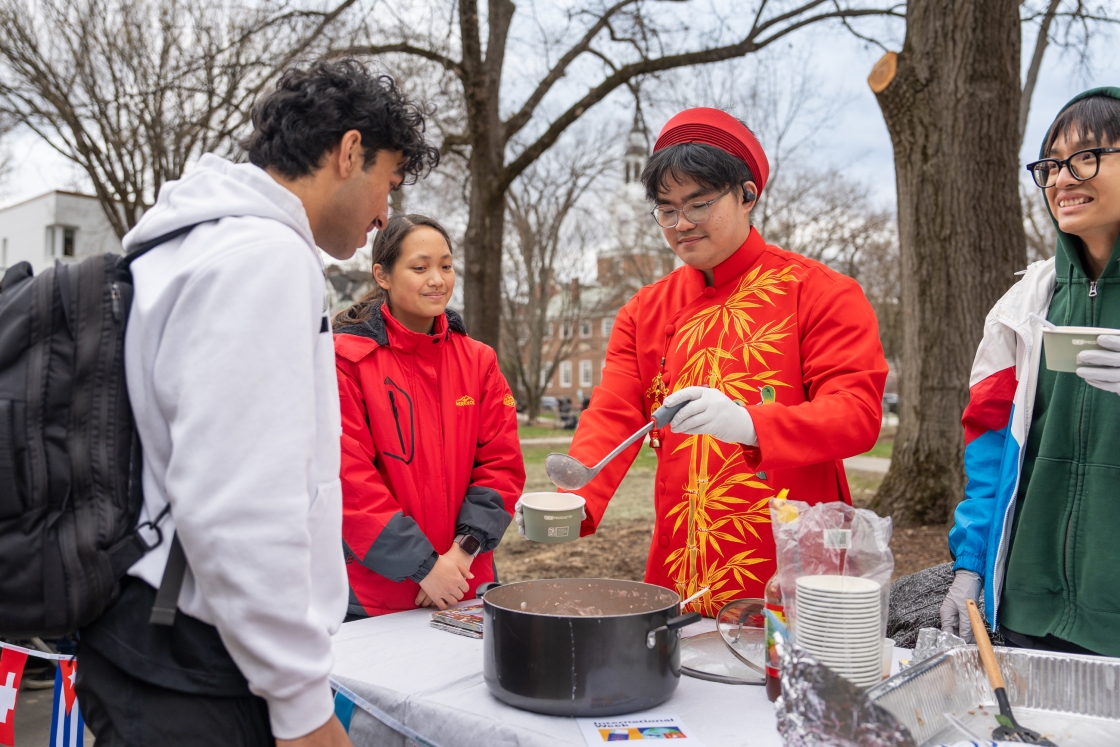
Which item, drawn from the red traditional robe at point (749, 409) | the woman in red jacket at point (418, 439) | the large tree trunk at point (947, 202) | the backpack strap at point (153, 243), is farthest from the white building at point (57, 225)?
the backpack strap at point (153, 243)

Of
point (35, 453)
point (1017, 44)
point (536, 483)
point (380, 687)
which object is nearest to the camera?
point (35, 453)

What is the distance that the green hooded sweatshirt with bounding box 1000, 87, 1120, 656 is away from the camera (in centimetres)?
171

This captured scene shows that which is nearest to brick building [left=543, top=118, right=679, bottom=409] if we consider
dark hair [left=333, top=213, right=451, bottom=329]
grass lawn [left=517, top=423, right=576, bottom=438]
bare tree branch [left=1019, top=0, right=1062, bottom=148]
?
grass lawn [left=517, top=423, right=576, bottom=438]

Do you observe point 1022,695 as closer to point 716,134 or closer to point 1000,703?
point 1000,703

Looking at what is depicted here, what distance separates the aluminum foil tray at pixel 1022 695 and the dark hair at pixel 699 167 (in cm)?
119

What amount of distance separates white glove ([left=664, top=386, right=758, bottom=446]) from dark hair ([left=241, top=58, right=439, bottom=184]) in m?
0.77

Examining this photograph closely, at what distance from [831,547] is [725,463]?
74 centimetres

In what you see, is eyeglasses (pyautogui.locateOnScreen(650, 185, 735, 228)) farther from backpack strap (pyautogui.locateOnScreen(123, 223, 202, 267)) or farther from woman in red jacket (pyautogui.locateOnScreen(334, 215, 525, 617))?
backpack strap (pyautogui.locateOnScreen(123, 223, 202, 267))

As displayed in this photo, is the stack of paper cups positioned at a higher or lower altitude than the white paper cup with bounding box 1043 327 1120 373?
lower

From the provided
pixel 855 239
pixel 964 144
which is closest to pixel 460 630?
pixel 964 144

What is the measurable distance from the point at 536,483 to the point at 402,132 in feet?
30.8

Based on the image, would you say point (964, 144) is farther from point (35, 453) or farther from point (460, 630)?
point (35, 453)

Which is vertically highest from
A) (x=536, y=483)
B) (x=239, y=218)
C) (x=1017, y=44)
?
(x=1017, y=44)

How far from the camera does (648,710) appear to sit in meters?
1.43
